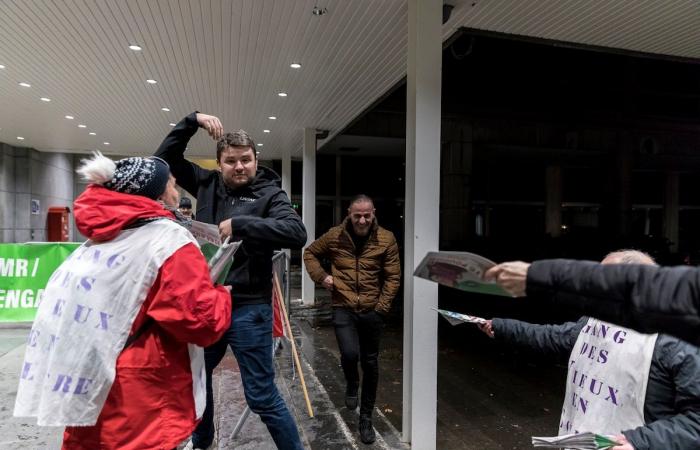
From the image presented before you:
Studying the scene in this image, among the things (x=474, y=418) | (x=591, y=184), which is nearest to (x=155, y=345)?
(x=474, y=418)

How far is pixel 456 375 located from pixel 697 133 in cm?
2162

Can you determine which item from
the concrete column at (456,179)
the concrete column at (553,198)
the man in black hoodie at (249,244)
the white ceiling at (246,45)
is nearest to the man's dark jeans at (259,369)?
the man in black hoodie at (249,244)

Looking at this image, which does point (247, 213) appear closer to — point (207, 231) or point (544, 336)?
point (207, 231)

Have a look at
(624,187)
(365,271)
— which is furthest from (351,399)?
(624,187)

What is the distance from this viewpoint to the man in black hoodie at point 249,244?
98.7 inches

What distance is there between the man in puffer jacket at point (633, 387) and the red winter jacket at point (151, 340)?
1475 millimetres

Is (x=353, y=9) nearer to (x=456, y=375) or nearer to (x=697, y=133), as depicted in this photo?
(x=456, y=375)

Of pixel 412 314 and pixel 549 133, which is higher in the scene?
pixel 549 133

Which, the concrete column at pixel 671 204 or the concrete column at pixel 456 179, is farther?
the concrete column at pixel 671 204

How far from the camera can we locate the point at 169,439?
172 cm

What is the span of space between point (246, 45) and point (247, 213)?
3.98 m

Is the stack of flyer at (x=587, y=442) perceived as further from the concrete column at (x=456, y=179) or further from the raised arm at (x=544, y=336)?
the concrete column at (x=456, y=179)

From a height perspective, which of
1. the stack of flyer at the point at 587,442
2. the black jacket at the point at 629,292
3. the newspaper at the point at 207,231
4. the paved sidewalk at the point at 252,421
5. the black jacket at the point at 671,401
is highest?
the newspaper at the point at 207,231

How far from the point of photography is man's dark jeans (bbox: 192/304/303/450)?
251 cm
